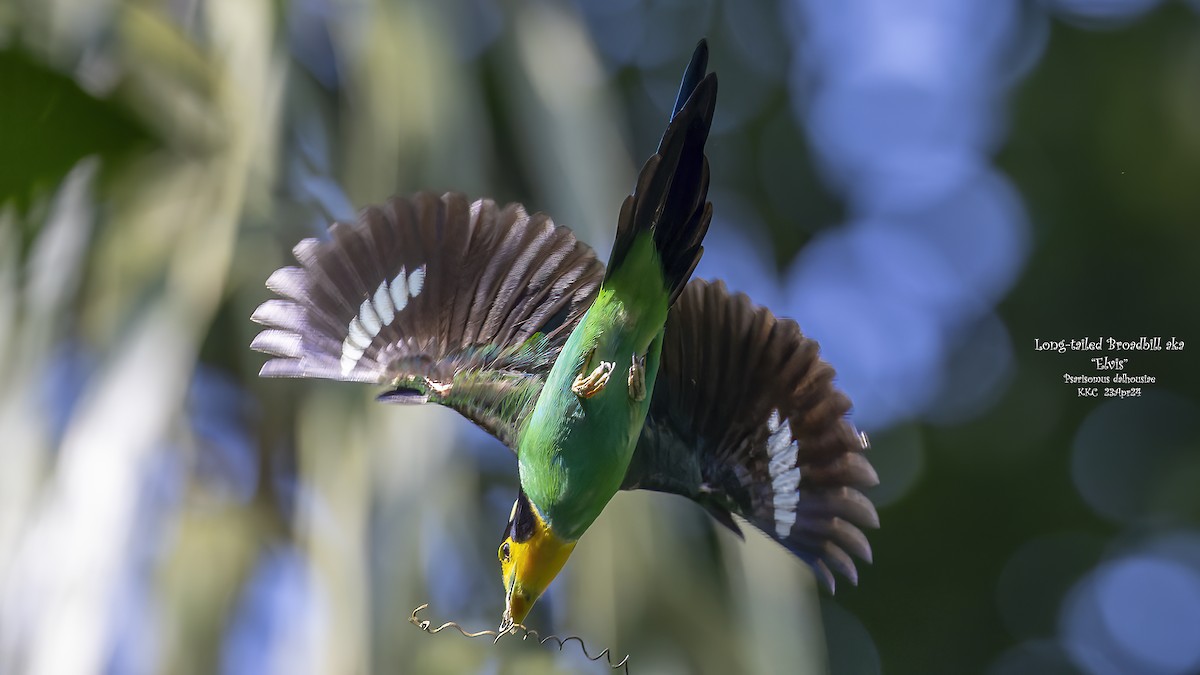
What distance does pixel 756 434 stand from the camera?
0.87 m

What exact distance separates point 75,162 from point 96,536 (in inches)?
23.5

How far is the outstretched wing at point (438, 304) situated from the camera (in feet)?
2.42

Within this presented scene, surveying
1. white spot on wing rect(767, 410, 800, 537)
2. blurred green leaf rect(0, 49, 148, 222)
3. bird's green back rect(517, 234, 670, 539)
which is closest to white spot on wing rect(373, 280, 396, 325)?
bird's green back rect(517, 234, 670, 539)

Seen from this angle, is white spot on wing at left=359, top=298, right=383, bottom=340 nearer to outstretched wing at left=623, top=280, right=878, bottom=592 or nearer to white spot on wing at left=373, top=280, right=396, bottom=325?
white spot on wing at left=373, top=280, right=396, bottom=325

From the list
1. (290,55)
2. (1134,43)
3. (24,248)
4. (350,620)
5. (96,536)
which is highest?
(1134,43)

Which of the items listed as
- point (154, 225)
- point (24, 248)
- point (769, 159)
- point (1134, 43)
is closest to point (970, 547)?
point (769, 159)


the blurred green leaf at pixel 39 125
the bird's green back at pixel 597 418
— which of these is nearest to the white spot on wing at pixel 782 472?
the bird's green back at pixel 597 418

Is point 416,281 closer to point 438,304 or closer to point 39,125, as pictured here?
point 438,304

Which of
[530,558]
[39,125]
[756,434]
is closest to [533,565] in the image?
[530,558]

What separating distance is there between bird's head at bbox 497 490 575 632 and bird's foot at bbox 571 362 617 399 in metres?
0.08

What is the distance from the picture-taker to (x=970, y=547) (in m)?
2.24

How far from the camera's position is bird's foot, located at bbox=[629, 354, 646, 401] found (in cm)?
73

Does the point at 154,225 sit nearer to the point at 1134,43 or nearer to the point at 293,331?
the point at 293,331

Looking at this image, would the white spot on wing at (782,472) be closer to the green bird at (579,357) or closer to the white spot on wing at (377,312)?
the green bird at (579,357)
